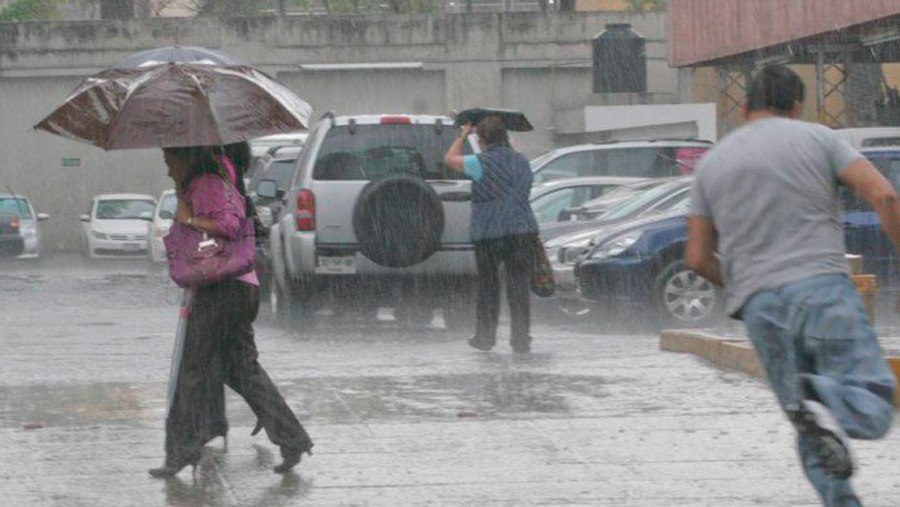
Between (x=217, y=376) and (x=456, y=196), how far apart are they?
24.9ft

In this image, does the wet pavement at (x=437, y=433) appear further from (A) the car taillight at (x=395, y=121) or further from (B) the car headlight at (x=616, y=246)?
(A) the car taillight at (x=395, y=121)

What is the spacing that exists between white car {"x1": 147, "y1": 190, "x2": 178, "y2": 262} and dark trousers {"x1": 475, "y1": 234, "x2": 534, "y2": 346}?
55.6 ft

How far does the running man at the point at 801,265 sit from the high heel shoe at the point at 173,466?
2.74 m

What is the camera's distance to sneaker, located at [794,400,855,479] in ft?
18.7

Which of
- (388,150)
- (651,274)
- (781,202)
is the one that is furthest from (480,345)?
(781,202)

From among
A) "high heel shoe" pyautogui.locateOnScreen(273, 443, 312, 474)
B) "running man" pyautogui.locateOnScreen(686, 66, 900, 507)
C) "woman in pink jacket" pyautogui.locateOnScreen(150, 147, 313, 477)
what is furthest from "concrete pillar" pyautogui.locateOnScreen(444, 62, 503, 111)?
"running man" pyautogui.locateOnScreen(686, 66, 900, 507)

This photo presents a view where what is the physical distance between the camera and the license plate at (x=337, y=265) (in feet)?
51.1

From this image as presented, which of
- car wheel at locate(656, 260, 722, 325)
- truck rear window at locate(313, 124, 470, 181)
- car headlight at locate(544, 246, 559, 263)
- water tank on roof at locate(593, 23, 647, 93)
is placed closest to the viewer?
truck rear window at locate(313, 124, 470, 181)

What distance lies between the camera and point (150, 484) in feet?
25.8

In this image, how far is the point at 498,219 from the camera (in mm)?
12953

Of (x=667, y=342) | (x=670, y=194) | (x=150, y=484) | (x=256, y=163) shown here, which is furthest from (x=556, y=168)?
(x=150, y=484)

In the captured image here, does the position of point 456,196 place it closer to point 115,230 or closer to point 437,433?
point 437,433

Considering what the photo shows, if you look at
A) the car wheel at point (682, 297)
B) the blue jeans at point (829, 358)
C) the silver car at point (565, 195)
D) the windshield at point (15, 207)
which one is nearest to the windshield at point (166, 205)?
the windshield at point (15, 207)

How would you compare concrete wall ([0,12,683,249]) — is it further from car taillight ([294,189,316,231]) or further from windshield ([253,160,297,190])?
car taillight ([294,189,316,231])
